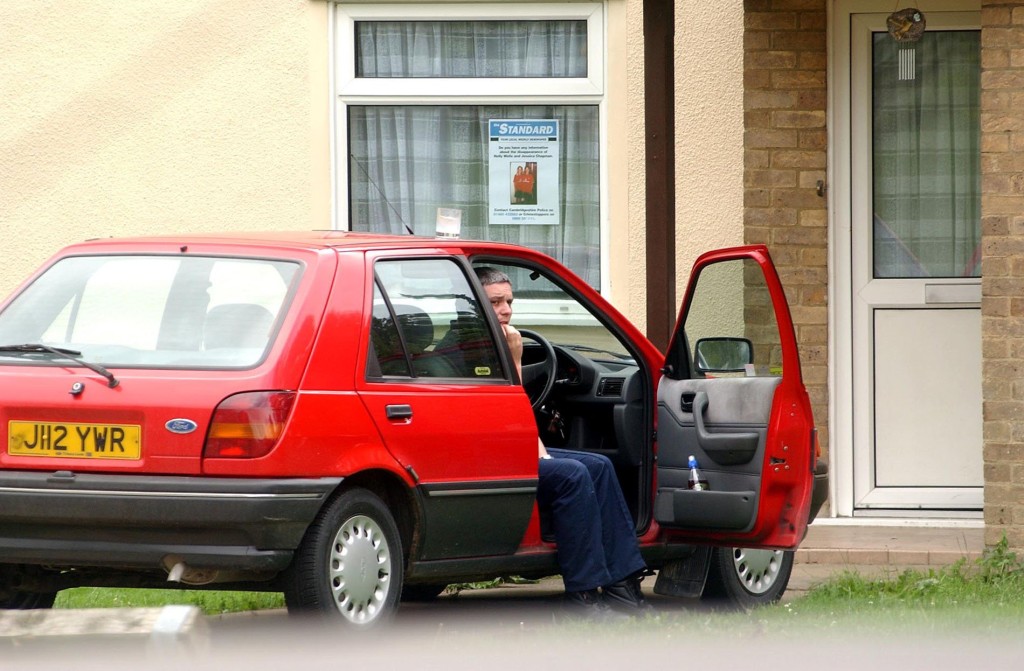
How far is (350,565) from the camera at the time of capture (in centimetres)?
579

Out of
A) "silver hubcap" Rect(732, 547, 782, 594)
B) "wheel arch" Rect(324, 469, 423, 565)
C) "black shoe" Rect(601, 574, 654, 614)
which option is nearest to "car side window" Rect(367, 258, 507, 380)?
"wheel arch" Rect(324, 469, 423, 565)

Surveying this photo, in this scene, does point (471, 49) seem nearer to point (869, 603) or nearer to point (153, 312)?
point (869, 603)

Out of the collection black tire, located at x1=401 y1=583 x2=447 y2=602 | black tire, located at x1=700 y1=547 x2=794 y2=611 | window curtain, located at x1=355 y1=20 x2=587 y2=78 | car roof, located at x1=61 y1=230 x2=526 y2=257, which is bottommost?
black tire, located at x1=401 y1=583 x2=447 y2=602

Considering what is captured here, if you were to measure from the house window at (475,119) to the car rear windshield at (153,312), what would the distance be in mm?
4711

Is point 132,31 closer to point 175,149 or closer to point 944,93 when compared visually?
point 175,149

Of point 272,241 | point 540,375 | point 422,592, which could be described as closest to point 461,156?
point 540,375

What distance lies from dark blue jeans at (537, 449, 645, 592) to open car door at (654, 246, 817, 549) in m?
0.27

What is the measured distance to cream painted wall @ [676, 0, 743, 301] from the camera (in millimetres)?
10336

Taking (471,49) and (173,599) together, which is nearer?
(173,599)

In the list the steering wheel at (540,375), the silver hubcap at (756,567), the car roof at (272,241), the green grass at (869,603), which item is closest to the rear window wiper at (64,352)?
the car roof at (272,241)

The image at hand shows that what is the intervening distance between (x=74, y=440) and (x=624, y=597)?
2.25 metres

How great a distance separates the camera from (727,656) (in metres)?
5.42

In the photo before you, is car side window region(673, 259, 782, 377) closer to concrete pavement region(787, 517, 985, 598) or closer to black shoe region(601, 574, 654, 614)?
black shoe region(601, 574, 654, 614)

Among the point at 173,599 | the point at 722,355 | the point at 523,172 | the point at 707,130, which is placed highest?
→ the point at 707,130
